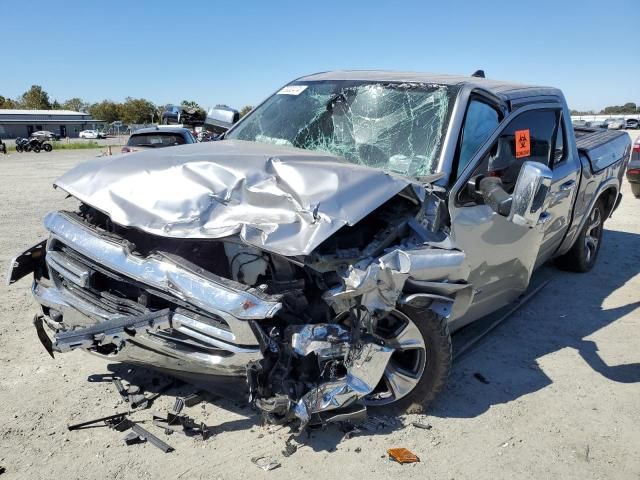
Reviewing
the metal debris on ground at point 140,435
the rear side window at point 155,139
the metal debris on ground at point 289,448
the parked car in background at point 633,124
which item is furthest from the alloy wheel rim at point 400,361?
the parked car in background at point 633,124

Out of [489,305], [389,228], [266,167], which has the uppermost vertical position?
[266,167]

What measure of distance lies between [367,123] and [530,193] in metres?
1.38

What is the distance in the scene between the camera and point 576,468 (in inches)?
108

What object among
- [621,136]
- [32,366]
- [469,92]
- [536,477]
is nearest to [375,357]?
[536,477]


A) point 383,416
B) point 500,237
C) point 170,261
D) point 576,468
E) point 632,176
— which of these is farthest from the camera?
point 632,176

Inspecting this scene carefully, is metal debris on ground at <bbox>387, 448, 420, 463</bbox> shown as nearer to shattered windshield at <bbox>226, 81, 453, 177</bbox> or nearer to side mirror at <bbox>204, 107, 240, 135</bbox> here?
shattered windshield at <bbox>226, 81, 453, 177</bbox>

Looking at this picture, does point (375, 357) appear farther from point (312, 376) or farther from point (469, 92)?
point (469, 92)

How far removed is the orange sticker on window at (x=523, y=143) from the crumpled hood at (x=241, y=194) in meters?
1.31

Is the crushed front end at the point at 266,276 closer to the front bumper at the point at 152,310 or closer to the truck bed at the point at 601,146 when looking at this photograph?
the front bumper at the point at 152,310

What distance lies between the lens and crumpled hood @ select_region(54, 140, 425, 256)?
2488mm

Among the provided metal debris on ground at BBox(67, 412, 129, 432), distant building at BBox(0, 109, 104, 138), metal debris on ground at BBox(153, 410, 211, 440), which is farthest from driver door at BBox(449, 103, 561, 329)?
distant building at BBox(0, 109, 104, 138)

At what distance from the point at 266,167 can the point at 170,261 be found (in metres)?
0.74

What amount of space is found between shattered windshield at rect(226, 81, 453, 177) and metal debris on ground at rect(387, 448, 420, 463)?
1.59 m

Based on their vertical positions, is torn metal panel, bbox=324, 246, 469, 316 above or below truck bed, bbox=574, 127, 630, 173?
below
